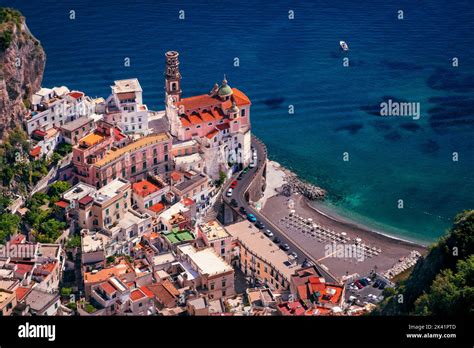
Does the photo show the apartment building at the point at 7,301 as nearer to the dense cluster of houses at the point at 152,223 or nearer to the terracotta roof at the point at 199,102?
the dense cluster of houses at the point at 152,223

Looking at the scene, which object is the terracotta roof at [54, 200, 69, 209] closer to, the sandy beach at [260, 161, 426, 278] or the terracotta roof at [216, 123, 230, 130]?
the terracotta roof at [216, 123, 230, 130]

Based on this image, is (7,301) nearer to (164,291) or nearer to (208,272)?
(164,291)

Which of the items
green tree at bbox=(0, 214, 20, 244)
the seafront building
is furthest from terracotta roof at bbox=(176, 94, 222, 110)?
green tree at bbox=(0, 214, 20, 244)

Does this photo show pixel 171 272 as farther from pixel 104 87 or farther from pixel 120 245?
pixel 104 87

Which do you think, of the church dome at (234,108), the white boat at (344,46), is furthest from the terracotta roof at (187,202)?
the white boat at (344,46)

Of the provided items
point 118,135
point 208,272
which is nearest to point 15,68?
point 118,135

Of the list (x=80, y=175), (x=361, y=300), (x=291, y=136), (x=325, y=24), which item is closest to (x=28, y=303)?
(x=80, y=175)
